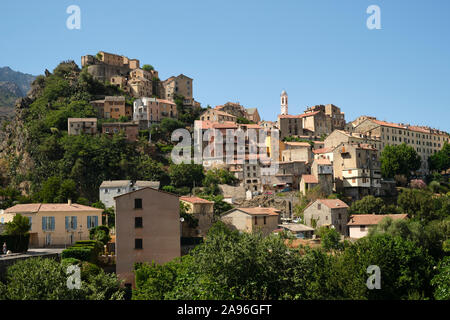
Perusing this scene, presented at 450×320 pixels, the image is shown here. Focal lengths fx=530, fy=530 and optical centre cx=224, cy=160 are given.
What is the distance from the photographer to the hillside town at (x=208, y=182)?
46.2m

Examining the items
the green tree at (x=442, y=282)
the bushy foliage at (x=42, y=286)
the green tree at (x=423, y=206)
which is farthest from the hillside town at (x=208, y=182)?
the green tree at (x=442, y=282)

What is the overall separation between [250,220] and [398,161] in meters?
40.6

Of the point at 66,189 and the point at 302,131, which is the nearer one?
the point at 66,189

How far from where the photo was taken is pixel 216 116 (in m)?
117

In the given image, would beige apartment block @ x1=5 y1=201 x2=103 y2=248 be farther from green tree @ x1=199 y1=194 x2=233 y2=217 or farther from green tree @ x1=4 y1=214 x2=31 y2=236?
green tree @ x1=199 y1=194 x2=233 y2=217

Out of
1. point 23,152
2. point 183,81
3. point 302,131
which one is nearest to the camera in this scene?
point 23,152

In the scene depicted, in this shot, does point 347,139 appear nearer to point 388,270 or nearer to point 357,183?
point 357,183

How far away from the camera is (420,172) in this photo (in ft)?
362

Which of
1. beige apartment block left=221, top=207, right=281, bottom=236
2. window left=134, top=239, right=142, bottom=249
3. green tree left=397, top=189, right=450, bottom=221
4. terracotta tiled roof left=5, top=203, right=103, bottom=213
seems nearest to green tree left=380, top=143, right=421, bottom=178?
green tree left=397, top=189, right=450, bottom=221

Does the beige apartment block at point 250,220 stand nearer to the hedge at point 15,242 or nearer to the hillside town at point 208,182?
the hillside town at point 208,182

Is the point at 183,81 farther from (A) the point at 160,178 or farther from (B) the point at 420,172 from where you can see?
(B) the point at 420,172

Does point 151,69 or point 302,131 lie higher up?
point 151,69

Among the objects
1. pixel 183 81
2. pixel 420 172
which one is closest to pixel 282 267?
pixel 420 172

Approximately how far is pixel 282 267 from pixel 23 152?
71.6 meters
